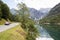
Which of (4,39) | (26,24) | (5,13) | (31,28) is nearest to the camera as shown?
(4,39)

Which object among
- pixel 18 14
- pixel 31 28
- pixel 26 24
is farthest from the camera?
pixel 31 28

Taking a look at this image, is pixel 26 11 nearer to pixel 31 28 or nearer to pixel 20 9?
pixel 20 9

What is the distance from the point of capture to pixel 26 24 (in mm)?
48969

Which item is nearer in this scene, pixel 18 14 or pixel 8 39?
pixel 8 39

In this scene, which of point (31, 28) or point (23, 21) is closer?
point (23, 21)

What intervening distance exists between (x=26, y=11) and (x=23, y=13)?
953 mm

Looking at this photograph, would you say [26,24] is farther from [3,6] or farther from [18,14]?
[3,6]

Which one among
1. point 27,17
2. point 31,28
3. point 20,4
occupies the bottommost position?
point 31,28

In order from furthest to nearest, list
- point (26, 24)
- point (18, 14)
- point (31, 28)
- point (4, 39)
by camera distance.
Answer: point (31, 28) < point (18, 14) < point (26, 24) < point (4, 39)

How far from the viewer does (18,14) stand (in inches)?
2056

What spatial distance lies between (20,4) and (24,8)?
167 centimetres

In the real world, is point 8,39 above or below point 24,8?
below

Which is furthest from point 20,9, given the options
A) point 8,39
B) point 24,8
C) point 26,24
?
point 8,39

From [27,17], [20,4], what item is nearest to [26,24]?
[27,17]
